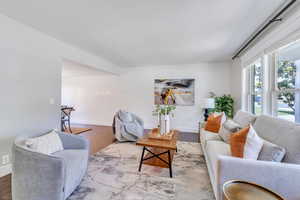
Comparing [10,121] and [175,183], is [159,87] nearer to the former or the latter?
[175,183]

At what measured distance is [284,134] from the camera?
5.14 feet

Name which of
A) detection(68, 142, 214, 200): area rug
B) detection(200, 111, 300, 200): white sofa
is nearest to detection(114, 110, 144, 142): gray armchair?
detection(68, 142, 214, 200): area rug

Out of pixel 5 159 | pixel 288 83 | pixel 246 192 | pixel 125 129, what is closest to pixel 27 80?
pixel 5 159

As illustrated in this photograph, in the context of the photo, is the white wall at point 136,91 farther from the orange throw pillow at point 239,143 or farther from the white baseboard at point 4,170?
the white baseboard at point 4,170

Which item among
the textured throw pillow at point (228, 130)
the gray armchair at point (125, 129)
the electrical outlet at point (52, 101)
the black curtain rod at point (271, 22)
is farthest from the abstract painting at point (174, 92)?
the electrical outlet at point (52, 101)

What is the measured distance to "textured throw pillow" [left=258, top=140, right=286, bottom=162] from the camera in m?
1.38

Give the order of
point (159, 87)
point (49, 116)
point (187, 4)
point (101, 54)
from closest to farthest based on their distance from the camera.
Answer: point (187, 4), point (49, 116), point (101, 54), point (159, 87)

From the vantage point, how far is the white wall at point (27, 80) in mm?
2234

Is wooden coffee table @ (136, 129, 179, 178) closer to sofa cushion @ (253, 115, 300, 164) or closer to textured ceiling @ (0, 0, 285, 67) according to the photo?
sofa cushion @ (253, 115, 300, 164)

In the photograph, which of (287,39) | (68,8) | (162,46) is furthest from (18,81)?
(287,39)

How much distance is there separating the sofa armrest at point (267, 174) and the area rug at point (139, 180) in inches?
27.4

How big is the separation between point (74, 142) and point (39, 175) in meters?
0.72

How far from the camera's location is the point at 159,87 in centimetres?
548

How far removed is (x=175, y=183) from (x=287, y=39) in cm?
260
